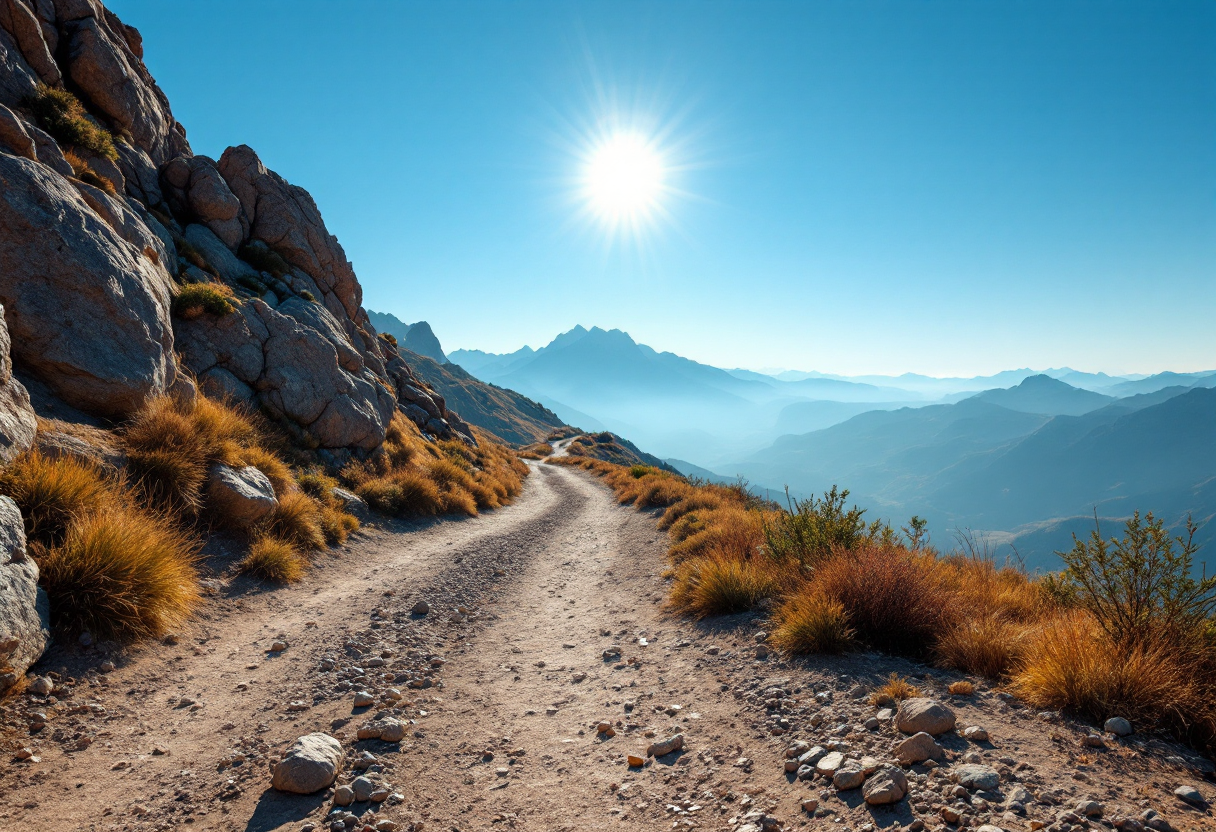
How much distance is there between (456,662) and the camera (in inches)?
252

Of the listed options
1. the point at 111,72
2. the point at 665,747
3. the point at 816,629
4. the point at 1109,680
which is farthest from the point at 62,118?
the point at 1109,680

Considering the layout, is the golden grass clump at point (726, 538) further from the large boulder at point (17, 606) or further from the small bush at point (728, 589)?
the large boulder at point (17, 606)

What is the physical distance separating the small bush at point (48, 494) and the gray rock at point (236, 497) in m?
2.51

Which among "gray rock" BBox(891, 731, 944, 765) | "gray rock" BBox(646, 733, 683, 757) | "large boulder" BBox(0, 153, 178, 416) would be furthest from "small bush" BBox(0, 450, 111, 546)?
"gray rock" BBox(891, 731, 944, 765)

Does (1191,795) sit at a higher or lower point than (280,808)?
higher

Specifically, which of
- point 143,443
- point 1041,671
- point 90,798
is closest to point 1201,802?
point 1041,671

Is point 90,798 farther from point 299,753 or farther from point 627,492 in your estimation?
point 627,492

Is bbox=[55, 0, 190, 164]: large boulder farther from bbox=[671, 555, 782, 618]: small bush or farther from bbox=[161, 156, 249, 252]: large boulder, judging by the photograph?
bbox=[671, 555, 782, 618]: small bush

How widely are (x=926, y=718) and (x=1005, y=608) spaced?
11.8 ft

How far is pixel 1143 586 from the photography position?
4.66m

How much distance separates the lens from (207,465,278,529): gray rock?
28.5 ft

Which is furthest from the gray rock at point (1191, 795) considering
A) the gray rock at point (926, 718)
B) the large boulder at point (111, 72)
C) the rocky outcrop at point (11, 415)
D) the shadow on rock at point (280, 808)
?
the large boulder at point (111, 72)

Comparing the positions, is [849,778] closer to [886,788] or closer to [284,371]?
[886,788]

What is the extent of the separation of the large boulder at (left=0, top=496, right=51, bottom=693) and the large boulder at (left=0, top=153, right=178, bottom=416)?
5.14 meters
